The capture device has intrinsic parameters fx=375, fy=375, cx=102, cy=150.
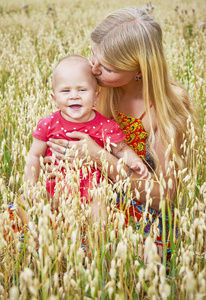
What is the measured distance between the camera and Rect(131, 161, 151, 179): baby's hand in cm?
190

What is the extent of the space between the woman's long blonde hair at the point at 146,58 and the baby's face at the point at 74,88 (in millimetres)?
148

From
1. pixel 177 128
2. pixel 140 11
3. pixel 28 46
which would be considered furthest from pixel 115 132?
pixel 28 46

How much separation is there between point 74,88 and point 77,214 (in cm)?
81

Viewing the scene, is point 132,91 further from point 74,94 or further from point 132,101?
point 74,94

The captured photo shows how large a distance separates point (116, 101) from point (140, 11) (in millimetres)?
580

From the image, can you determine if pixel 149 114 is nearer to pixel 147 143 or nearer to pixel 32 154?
pixel 147 143

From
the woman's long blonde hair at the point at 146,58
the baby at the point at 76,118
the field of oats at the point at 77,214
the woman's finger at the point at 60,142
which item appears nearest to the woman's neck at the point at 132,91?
the woman's long blonde hair at the point at 146,58

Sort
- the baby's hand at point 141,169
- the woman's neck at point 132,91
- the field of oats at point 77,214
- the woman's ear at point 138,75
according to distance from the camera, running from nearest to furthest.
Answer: the field of oats at point 77,214 < the baby's hand at point 141,169 < the woman's ear at point 138,75 < the woman's neck at point 132,91

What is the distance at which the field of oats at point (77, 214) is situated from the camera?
1146 millimetres

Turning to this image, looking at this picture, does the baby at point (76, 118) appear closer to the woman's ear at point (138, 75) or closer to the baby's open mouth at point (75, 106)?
the baby's open mouth at point (75, 106)

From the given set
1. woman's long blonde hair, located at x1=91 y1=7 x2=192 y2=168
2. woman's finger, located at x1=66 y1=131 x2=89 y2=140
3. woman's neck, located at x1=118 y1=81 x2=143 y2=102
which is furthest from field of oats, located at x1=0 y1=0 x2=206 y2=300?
woman's neck, located at x1=118 y1=81 x2=143 y2=102

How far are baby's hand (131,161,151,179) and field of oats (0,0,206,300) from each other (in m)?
0.18

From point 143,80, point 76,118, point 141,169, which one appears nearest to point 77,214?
point 141,169

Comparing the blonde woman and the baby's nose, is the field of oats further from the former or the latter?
the baby's nose
